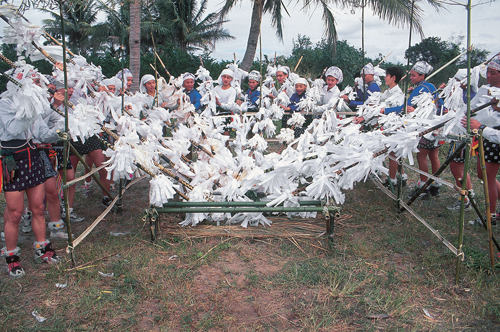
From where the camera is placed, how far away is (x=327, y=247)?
356cm

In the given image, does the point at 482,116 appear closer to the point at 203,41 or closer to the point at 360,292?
the point at 360,292

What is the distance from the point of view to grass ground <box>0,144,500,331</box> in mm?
2555

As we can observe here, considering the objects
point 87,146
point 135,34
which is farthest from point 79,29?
point 87,146

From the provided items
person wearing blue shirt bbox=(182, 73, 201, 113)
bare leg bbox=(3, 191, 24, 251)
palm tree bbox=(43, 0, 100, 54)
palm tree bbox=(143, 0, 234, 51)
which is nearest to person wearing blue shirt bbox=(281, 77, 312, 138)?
person wearing blue shirt bbox=(182, 73, 201, 113)

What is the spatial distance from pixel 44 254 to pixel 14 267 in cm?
26

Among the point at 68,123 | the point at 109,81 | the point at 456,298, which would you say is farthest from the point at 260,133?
the point at 456,298

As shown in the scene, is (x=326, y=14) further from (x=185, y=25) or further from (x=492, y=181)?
(x=185, y=25)

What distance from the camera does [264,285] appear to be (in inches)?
117

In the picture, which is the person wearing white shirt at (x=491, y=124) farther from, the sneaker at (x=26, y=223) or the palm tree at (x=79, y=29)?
the palm tree at (x=79, y=29)

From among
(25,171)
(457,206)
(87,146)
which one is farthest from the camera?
(457,206)

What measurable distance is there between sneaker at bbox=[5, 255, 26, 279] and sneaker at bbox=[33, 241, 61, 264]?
6.9 inches

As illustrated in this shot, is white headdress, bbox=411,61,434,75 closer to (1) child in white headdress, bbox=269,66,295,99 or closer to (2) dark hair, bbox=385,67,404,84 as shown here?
(2) dark hair, bbox=385,67,404,84

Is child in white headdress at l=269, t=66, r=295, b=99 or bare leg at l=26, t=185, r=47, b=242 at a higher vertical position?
child in white headdress at l=269, t=66, r=295, b=99

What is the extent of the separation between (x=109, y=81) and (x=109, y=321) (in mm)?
3626
